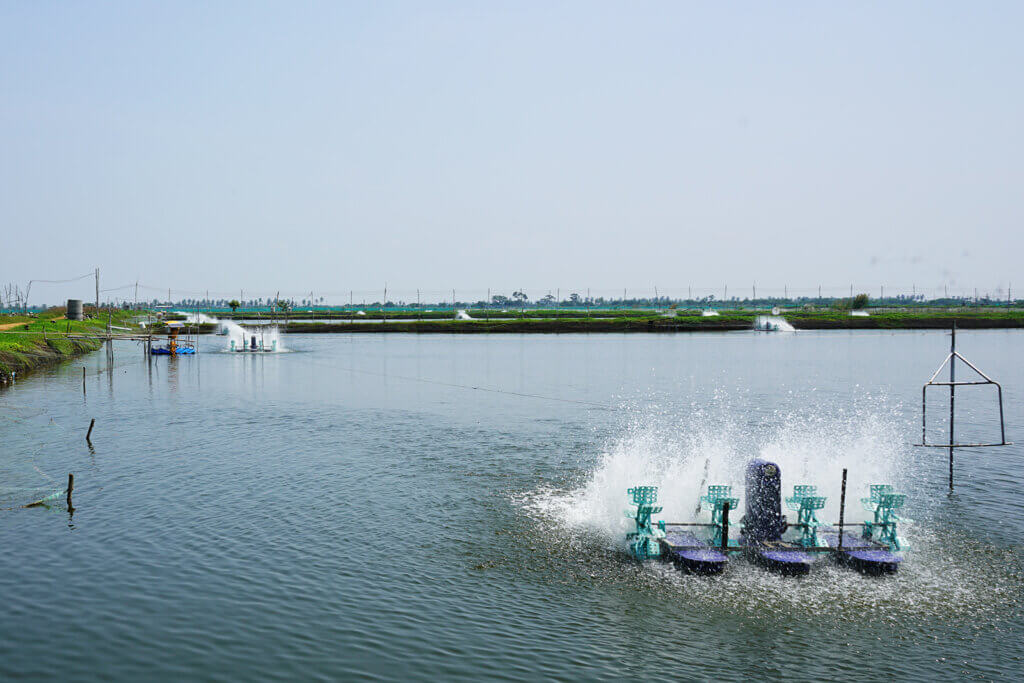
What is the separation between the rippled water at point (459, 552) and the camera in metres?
19.8

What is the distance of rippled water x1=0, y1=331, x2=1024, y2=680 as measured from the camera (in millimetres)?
19766

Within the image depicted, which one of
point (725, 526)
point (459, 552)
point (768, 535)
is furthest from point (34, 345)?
point (768, 535)

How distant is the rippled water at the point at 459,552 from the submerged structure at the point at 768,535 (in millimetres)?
785

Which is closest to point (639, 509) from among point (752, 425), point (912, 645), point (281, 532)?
point (912, 645)

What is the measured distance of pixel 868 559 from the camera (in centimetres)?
2584

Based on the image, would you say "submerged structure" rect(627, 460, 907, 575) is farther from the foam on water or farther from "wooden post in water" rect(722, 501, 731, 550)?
the foam on water

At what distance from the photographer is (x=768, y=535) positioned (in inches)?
1089

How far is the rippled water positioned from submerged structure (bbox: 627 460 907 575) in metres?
0.79

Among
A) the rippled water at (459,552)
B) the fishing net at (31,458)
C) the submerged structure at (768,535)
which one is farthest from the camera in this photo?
the fishing net at (31,458)

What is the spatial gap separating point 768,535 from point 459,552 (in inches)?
466

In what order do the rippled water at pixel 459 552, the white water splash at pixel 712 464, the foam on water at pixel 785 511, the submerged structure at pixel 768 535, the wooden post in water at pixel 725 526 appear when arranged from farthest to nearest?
the white water splash at pixel 712 464, the wooden post in water at pixel 725 526, the submerged structure at pixel 768 535, the foam on water at pixel 785 511, the rippled water at pixel 459 552

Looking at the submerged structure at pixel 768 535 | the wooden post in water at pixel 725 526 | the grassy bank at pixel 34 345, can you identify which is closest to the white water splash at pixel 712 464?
the submerged structure at pixel 768 535

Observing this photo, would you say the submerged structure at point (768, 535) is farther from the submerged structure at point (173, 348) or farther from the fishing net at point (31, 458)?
the submerged structure at point (173, 348)

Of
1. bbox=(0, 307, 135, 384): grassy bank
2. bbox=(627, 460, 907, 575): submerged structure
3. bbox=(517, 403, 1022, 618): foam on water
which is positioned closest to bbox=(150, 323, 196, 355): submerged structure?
bbox=(0, 307, 135, 384): grassy bank
